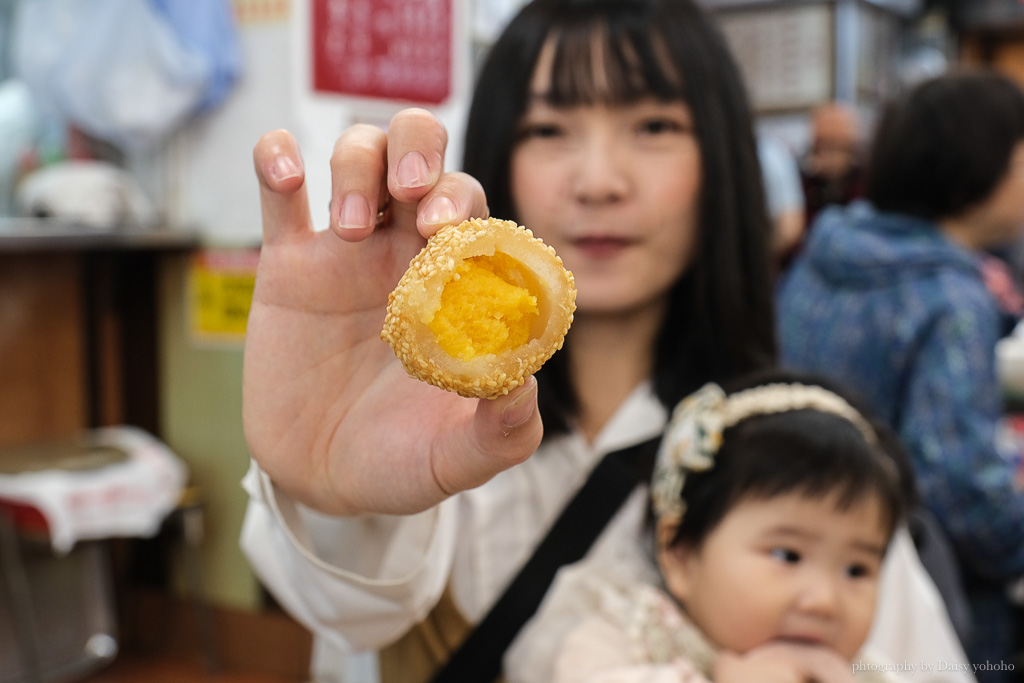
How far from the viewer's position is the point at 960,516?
64.4 inches

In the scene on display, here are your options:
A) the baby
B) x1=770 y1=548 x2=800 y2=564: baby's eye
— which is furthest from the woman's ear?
x1=770 y1=548 x2=800 y2=564: baby's eye

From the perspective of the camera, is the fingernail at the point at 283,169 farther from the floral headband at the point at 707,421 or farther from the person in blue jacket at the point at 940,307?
the person in blue jacket at the point at 940,307

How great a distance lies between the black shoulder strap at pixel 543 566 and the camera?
0.98 metres

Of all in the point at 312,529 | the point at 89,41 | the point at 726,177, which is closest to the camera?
the point at 312,529

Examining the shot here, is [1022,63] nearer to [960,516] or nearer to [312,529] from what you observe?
[960,516]

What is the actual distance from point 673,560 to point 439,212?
0.73 metres

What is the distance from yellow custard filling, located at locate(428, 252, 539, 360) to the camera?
0.51m

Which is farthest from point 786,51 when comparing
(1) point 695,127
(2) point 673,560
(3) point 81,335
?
(2) point 673,560

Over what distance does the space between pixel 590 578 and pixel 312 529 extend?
13.6 inches

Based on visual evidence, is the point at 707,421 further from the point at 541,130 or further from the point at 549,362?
the point at 541,130

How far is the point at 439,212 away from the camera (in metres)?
0.52

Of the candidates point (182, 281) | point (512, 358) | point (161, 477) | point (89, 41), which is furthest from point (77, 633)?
point (512, 358)

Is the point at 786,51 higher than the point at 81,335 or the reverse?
higher

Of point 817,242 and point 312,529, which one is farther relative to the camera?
point 817,242
